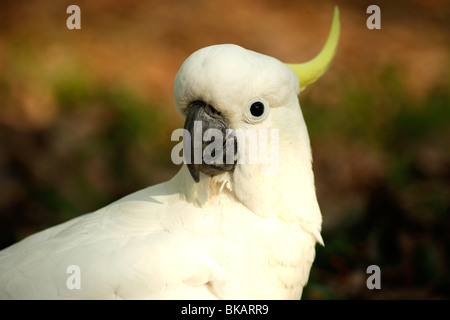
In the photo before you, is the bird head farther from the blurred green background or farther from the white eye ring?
the blurred green background

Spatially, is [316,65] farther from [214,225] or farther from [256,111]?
[214,225]

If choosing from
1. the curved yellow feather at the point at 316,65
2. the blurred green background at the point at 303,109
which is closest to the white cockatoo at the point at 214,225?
the curved yellow feather at the point at 316,65

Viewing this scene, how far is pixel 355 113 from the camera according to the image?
4074 mm

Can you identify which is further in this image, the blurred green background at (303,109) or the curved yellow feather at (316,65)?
the blurred green background at (303,109)

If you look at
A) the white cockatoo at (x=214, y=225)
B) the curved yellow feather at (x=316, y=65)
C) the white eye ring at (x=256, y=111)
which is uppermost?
the curved yellow feather at (x=316, y=65)

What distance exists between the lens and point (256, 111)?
1.48 metres

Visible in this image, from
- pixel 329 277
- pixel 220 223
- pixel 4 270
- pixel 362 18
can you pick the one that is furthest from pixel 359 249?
pixel 362 18

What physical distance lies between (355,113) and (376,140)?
33cm

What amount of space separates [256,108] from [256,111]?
0.03 ft

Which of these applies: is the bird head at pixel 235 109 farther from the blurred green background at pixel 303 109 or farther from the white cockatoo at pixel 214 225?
the blurred green background at pixel 303 109

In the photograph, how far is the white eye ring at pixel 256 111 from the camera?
58.1 inches

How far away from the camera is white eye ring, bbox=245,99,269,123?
148 centimetres

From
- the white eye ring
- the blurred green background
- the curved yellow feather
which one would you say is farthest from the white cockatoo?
the blurred green background

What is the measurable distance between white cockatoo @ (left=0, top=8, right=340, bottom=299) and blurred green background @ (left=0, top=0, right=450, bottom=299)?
137 cm
